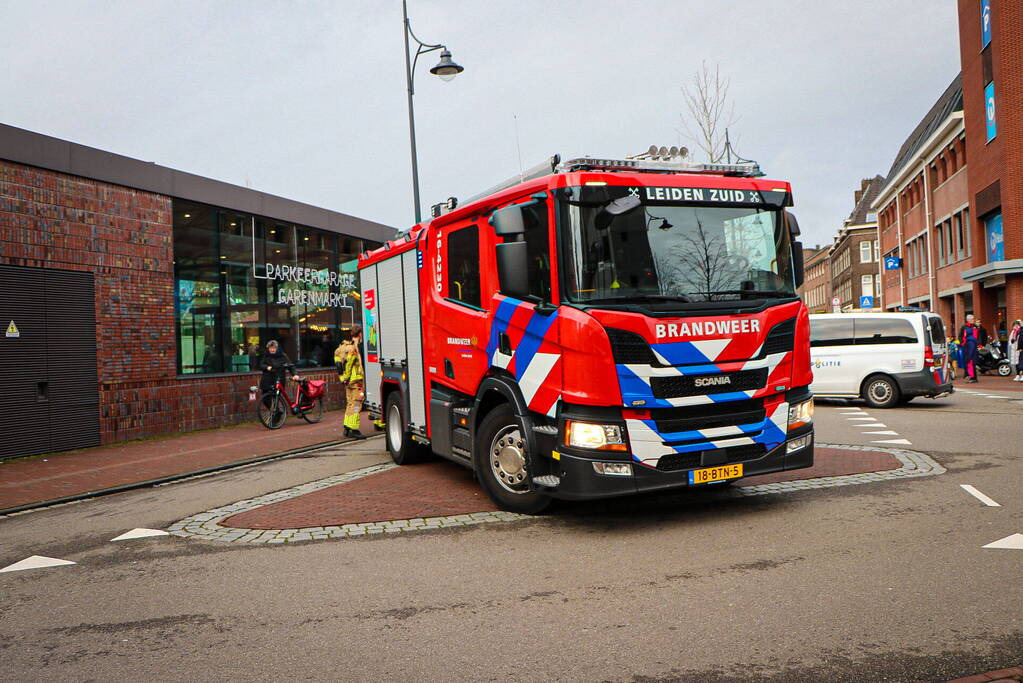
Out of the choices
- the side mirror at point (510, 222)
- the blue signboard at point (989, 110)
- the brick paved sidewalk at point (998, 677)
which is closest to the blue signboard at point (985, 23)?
the blue signboard at point (989, 110)

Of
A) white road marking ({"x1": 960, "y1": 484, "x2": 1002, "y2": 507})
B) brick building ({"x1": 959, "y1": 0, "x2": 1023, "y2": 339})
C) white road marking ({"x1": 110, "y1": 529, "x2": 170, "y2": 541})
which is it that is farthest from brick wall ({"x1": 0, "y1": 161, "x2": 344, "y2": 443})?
brick building ({"x1": 959, "y1": 0, "x2": 1023, "y2": 339})

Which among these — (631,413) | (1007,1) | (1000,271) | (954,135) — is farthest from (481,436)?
(954,135)

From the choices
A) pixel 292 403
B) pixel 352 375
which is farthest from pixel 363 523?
pixel 292 403

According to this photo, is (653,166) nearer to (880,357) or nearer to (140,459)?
A: (140,459)

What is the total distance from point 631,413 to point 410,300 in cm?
396

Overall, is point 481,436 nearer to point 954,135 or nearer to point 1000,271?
point 1000,271

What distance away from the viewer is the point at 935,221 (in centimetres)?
3978

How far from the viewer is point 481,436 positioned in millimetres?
7324

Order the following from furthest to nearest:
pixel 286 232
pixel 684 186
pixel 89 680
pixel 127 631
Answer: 1. pixel 286 232
2. pixel 684 186
3. pixel 127 631
4. pixel 89 680

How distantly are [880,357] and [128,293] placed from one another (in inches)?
559

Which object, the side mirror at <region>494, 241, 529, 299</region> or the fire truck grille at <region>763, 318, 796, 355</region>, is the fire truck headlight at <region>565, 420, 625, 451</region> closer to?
the side mirror at <region>494, 241, 529, 299</region>

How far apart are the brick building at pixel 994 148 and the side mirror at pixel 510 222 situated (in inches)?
1071

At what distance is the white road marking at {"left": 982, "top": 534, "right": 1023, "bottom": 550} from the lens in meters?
5.46

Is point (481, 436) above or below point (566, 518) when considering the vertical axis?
above
